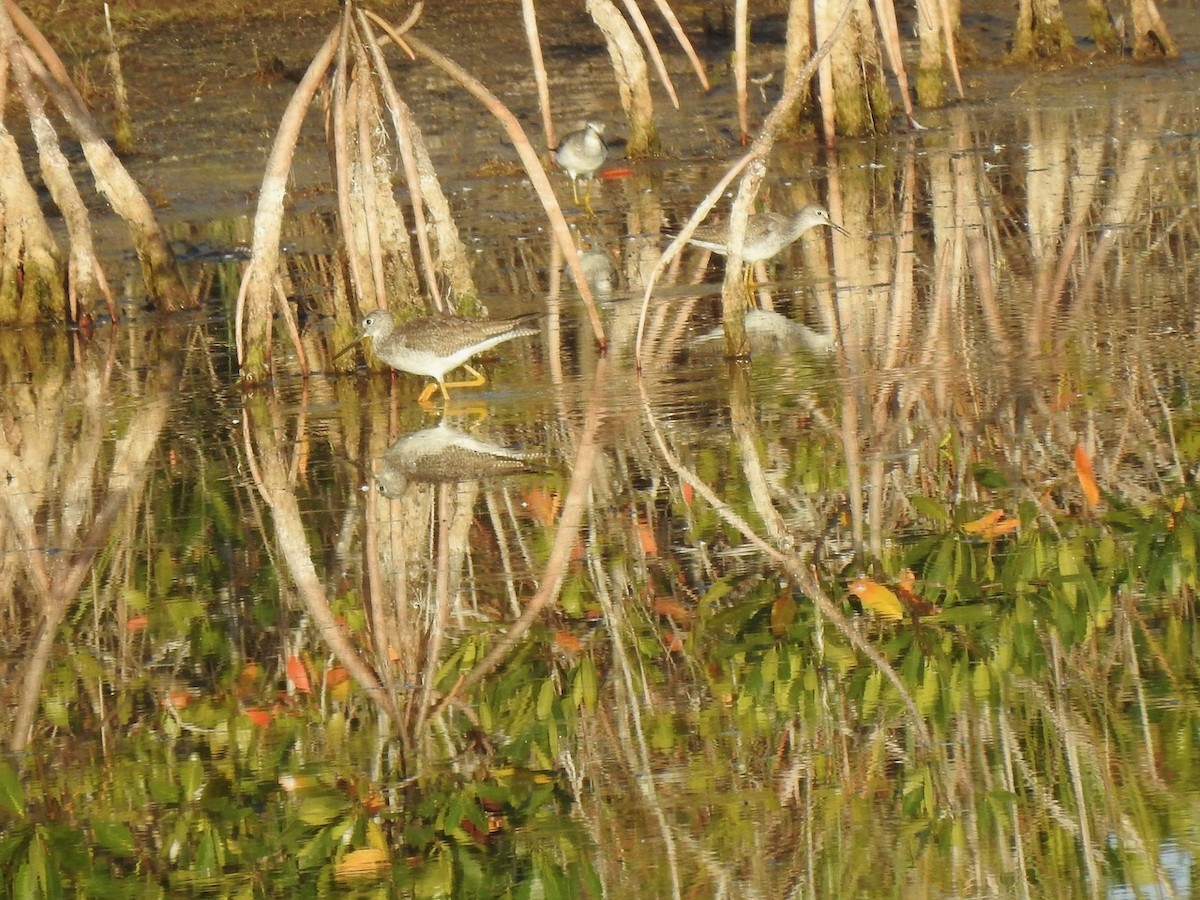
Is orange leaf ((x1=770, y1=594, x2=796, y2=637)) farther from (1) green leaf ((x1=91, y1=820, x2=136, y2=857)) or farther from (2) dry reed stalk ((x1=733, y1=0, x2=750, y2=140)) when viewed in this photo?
(2) dry reed stalk ((x1=733, y1=0, x2=750, y2=140))

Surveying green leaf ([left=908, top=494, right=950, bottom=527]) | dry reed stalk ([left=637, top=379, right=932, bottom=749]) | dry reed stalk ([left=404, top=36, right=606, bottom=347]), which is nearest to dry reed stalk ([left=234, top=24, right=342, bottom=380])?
dry reed stalk ([left=404, top=36, right=606, bottom=347])

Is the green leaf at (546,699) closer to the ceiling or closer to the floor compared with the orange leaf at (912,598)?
closer to the floor

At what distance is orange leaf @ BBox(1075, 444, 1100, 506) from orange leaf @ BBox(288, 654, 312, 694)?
10.4ft

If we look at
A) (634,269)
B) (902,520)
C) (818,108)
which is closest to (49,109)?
(818,108)

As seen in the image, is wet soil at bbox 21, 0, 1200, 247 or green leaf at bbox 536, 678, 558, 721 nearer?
green leaf at bbox 536, 678, 558, 721

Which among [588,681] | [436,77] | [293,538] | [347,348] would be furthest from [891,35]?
[588,681]

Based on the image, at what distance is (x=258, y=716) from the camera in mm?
7516

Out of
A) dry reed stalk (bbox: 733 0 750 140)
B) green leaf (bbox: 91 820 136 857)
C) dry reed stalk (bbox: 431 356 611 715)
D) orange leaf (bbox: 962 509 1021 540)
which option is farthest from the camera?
dry reed stalk (bbox: 733 0 750 140)

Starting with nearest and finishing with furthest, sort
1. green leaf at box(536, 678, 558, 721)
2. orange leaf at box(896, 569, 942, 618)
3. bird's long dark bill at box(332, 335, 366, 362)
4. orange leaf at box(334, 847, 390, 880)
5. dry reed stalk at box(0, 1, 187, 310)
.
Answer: orange leaf at box(334, 847, 390, 880) < green leaf at box(536, 678, 558, 721) < orange leaf at box(896, 569, 942, 618) < bird's long dark bill at box(332, 335, 366, 362) < dry reed stalk at box(0, 1, 187, 310)

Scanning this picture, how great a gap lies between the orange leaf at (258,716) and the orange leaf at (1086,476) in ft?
11.1

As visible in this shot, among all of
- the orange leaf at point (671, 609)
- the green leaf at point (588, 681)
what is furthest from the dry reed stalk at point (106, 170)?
the green leaf at point (588, 681)

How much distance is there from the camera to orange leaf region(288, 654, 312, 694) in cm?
776

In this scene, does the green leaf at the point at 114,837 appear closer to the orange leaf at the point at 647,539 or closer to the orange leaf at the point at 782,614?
the orange leaf at the point at 782,614

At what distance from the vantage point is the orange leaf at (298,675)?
776 centimetres
